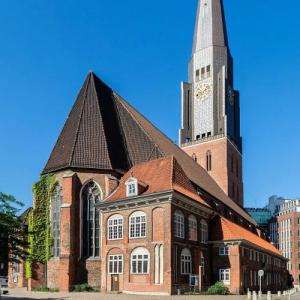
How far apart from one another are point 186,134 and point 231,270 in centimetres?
3679

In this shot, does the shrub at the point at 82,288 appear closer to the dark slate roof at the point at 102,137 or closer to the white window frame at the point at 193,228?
the white window frame at the point at 193,228

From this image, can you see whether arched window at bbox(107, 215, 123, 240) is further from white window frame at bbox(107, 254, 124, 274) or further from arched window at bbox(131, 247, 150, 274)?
arched window at bbox(131, 247, 150, 274)

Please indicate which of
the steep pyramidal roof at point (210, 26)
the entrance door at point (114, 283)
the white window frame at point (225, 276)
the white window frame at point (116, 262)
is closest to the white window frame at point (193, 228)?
the white window frame at point (225, 276)

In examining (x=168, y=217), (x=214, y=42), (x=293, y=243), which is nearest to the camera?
(x=168, y=217)

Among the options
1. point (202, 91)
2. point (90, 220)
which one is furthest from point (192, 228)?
point (202, 91)

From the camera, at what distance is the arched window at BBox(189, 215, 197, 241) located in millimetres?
45375

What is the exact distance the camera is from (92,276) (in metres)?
46.2

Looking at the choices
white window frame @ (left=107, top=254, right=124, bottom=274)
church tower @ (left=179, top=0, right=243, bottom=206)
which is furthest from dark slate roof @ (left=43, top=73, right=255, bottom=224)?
church tower @ (left=179, top=0, right=243, bottom=206)

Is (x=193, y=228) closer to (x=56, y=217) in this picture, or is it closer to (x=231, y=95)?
(x=56, y=217)

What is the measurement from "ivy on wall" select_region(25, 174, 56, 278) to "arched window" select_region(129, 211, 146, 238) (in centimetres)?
902

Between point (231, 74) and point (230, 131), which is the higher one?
point (231, 74)

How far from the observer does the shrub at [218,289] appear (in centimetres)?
4438

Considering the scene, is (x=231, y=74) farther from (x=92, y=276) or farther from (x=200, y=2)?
(x=92, y=276)

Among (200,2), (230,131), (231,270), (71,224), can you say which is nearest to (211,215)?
(231,270)
